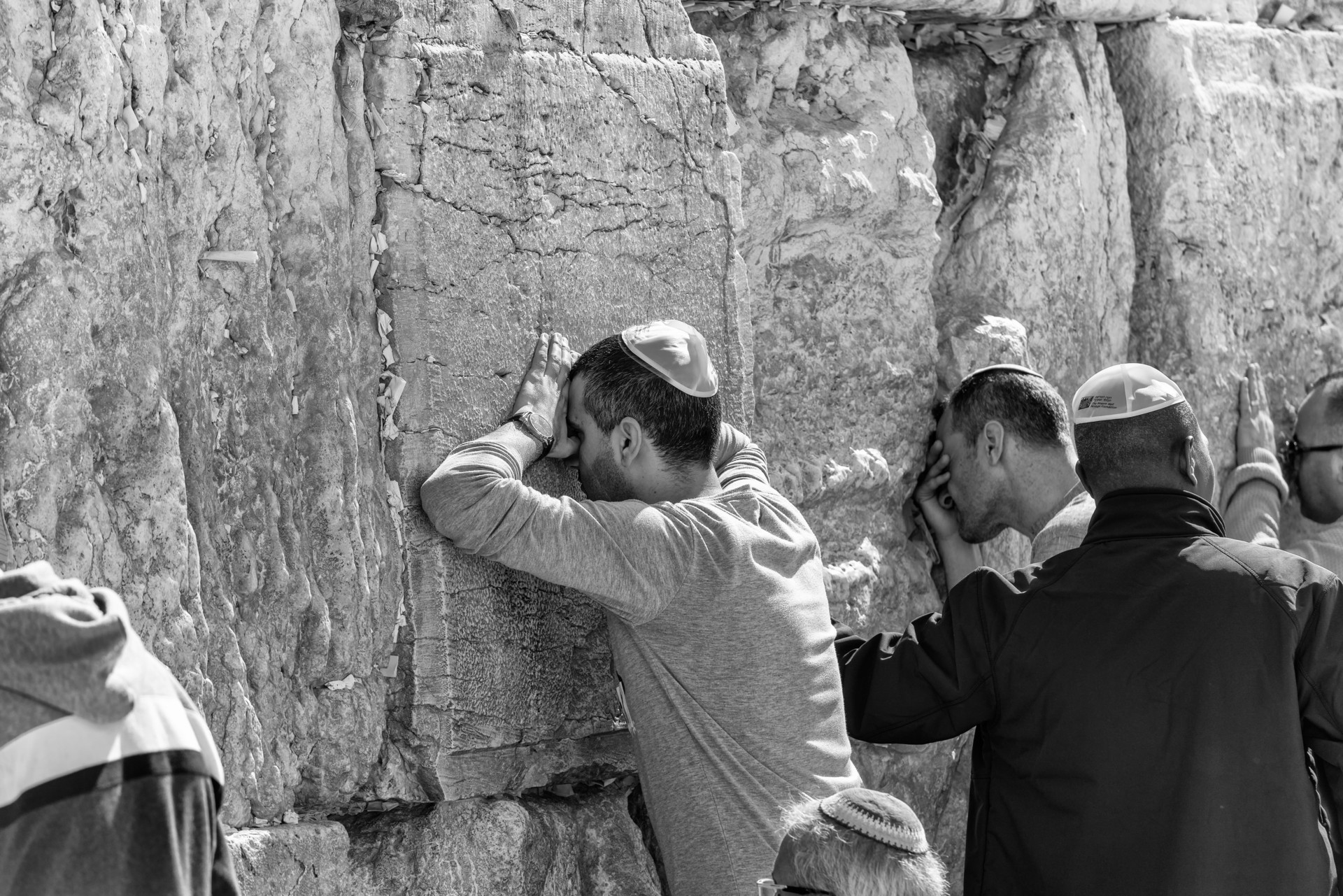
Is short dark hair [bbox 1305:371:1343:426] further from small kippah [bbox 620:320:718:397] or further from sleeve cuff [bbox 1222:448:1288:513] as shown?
small kippah [bbox 620:320:718:397]

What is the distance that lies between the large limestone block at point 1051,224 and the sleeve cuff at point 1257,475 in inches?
19.0

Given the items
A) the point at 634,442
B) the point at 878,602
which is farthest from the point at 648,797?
the point at 878,602

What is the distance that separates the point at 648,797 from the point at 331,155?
1.20 meters

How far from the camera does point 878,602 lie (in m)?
3.43

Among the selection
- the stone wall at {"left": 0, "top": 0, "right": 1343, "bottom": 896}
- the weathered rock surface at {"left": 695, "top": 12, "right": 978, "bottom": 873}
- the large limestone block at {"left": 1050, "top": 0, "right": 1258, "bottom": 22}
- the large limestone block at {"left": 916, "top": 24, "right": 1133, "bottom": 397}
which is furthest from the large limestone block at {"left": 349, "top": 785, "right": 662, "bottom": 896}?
the large limestone block at {"left": 1050, "top": 0, "right": 1258, "bottom": 22}

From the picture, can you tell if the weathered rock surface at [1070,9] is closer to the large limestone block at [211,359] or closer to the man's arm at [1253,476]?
the man's arm at [1253,476]

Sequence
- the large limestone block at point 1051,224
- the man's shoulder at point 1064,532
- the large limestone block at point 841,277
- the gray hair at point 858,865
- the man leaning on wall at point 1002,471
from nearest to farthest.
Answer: the gray hair at point 858,865
the man's shoulder at point 1064,532
the man leaning on wall at point 1002,471
the large limestone block at point 841,277
the large limestone block at point 1051,224

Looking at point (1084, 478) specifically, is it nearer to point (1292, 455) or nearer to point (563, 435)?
point (563, 435)

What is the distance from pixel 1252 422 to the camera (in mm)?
4051

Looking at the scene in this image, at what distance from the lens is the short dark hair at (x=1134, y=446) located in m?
2.57

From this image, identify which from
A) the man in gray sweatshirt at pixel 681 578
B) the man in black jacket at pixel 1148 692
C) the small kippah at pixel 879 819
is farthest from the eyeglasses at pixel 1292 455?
the small kippah at pixel 879 819

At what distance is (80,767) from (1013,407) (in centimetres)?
232

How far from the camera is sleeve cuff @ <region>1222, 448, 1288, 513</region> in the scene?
4012 mm

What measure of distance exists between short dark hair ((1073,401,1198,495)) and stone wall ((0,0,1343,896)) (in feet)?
2.33
